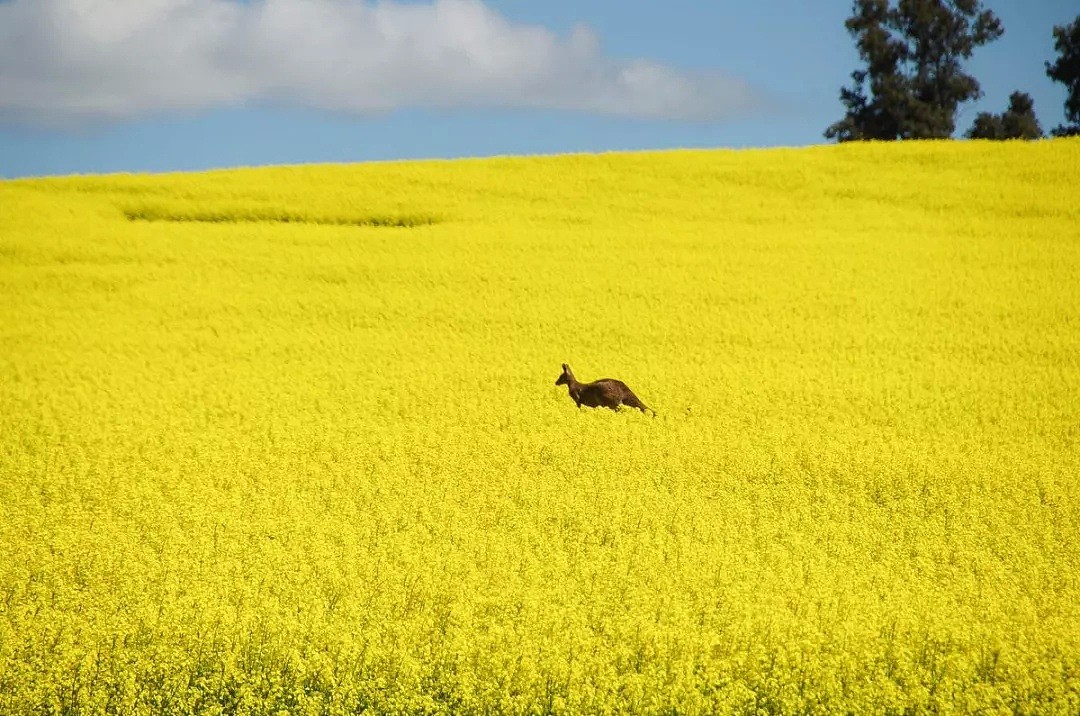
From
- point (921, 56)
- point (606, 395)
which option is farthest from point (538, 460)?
point (921, 56)

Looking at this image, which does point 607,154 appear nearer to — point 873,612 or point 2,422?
point 2,422

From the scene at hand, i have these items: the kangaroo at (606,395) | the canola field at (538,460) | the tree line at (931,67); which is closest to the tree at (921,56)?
the tree line at (931,67)

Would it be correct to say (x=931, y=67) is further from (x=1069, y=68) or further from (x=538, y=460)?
(x=538, y=460)

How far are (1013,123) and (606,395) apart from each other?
104ft

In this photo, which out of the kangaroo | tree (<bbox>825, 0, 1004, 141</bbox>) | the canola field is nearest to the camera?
the canola field

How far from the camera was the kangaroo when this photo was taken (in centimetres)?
1178

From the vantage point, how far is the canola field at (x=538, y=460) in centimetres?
632

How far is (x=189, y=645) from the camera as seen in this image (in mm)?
6465

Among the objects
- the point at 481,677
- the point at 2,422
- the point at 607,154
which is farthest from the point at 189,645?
the point at 607,154

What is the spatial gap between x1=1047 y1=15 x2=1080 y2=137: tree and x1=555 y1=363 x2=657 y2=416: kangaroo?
33485 mm

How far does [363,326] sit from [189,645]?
1046 centimetres

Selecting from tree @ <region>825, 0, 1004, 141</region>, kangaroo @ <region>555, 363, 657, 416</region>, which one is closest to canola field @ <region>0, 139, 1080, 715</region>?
kangaroo @ <region>555, 363, 657, 416</region>

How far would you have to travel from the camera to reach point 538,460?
10227mm

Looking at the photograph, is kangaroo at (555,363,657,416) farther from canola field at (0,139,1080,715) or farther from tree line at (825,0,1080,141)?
tree line at (825,0,1080,141)
